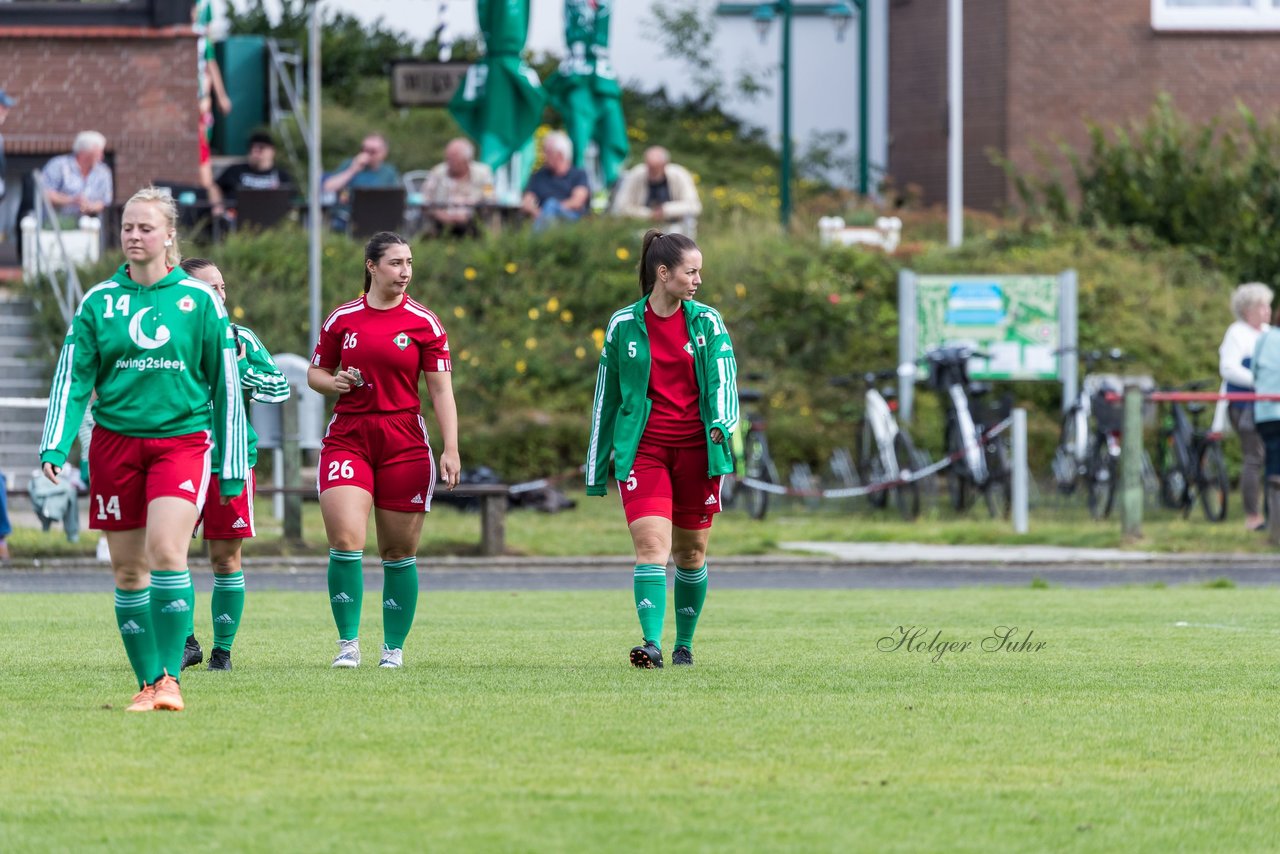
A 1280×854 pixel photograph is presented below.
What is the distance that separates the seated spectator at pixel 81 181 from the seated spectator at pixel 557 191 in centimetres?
463

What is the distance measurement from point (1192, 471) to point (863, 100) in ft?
51.9

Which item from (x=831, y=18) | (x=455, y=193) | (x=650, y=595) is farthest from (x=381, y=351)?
(x=831, y=18)

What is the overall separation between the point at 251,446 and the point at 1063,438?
1384cm

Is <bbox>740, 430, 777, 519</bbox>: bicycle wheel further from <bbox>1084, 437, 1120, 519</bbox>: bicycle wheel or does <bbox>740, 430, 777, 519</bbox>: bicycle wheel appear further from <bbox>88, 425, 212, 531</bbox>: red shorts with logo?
<bbox>88, 425, 212, 531</bbox>: red shorts with logo

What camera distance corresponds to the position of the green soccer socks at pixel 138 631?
301 inches

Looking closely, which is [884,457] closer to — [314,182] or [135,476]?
[314,182]

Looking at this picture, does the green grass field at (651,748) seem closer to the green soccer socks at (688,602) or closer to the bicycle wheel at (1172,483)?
the green soccer socks at (688,602)

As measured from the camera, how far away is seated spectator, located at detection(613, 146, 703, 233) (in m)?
25.1

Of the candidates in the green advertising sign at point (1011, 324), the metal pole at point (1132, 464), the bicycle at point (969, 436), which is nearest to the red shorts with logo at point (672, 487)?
the metal pole at point (1132, 464)

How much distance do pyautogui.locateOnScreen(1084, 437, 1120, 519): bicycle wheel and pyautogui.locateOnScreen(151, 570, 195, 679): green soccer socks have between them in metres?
14.1

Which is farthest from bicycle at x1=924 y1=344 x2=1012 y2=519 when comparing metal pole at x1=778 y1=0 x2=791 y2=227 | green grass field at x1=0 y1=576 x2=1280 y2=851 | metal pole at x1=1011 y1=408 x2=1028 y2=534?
green grass field at x1=0 y1=576 x2=1280 y2=851

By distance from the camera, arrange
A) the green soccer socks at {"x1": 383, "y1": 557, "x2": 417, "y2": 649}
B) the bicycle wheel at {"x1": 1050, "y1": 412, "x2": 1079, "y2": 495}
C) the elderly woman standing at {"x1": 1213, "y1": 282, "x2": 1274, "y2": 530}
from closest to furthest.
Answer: the green soccer socks at {"x1": 383, "y1": 557, "x2": 417, "y2": 649} → the elderly woman standing at {"x1": 1213, "y1": 282, "x2": 1274, "y2": 530} → the bicycle wheel at {"x1": 1050, "y1": 412, "x2": 1079, "y2": 495}

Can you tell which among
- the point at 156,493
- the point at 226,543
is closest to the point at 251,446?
the point at 226,543

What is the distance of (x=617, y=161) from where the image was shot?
28188 mm
